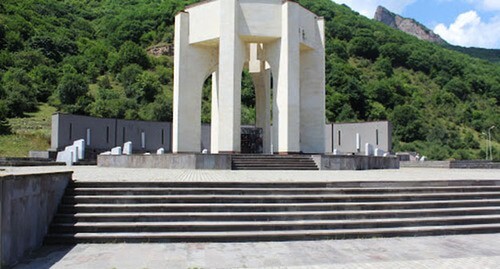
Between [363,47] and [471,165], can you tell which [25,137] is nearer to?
[471,165]

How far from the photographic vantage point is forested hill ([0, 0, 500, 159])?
2376 inches

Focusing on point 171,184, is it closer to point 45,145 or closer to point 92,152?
point 92,152

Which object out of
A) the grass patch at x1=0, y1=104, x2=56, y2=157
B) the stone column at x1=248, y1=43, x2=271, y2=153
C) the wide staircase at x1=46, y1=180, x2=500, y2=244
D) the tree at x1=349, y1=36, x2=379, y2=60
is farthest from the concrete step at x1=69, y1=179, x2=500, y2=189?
the tree at x1=349, y1=36, x2=379, y2=60

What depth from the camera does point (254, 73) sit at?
24.3 m

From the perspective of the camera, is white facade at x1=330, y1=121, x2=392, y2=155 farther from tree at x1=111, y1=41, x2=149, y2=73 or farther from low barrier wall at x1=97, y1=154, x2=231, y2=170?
tree at x1=111, y1=41, x2=149, y2=73

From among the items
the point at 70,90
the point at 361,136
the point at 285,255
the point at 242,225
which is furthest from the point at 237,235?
the point at 70,90

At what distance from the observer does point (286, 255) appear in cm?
645

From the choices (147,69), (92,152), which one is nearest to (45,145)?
(92,152)

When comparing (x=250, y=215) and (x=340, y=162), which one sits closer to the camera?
(x=250, y=215)

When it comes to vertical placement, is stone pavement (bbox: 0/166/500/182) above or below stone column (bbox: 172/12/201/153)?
below

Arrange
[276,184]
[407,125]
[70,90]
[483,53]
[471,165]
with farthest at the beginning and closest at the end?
[483,53], [407,125], [70,90], [471,165], [276,184]

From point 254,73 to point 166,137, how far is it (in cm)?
1242

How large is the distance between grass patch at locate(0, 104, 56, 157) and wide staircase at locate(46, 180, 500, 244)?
113ft

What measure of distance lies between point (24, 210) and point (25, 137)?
4123 cm
